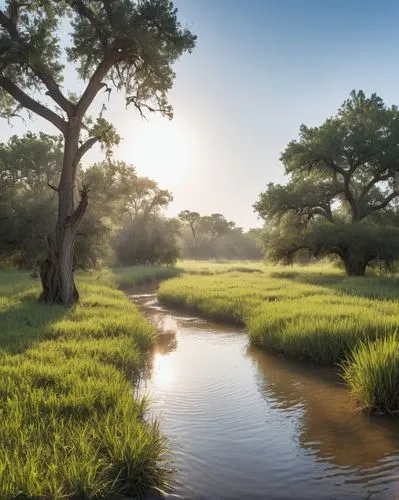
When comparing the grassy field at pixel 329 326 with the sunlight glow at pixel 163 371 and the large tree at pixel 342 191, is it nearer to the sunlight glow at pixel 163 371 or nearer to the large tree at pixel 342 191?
the sunlight glow at pixel 163 371

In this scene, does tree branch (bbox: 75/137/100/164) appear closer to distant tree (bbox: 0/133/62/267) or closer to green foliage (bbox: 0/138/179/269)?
green foliage (bbox: 0/138/179/269)

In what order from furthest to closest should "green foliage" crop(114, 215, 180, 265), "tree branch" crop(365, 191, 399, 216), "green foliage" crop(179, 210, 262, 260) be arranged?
"green foliage" crop(179, 210, 262, 260) → "green foliage" crop(114, 215, 180, 265) → "tree branch" crop(365, 191, 399, 216)

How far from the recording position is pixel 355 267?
3569 centimetres

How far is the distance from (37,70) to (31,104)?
5.09 ft

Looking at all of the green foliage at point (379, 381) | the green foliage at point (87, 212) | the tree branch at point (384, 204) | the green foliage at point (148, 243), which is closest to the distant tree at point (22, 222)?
the green foliage at point (87, 212)

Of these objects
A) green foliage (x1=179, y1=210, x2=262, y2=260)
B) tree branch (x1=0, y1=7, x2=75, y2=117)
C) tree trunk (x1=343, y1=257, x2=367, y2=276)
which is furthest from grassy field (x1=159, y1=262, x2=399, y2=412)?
green foliage (x1=179, y1=210, x2=262, y2=260)

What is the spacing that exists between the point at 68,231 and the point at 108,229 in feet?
70.6

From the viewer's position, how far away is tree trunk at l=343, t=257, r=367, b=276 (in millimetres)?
35031

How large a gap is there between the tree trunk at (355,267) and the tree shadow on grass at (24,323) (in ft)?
80.8

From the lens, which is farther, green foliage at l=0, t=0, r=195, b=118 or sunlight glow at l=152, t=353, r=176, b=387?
green foliage at l=0, t=0, r=195, b=118

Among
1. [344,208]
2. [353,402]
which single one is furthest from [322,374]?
[344,208]

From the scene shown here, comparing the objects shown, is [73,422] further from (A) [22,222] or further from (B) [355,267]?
(A) [22,222]

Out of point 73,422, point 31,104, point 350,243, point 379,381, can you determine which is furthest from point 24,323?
point 350,243

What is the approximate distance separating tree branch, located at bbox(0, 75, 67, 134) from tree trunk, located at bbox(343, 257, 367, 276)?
79.5ft
